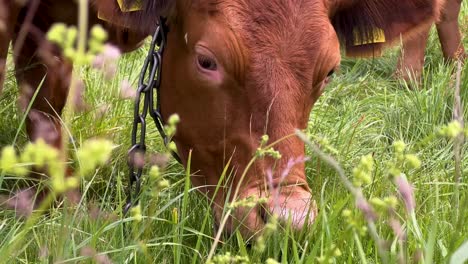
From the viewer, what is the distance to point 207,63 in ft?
7.48

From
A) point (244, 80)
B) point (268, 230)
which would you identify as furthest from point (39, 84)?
point (268, 230)

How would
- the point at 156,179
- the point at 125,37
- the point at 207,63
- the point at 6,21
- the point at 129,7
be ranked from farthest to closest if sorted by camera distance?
the point at 125,37 → the point at 6,21 → the point at 129,7 → the point at 207,63 → the point at 156,179

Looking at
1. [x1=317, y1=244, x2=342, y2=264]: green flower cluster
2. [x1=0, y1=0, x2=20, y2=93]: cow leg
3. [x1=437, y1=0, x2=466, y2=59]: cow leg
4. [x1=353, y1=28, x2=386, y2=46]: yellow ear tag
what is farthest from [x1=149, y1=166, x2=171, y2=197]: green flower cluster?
[x1=437, y1=0, x2=466, y2=59]: cow leg

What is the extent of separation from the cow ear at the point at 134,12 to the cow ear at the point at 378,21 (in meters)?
0.66

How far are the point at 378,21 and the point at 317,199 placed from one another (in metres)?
0.88

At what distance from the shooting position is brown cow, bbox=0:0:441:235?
6.98 feet

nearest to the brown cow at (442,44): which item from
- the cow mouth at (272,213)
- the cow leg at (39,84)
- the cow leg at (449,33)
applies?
the cow leg at (449,33)

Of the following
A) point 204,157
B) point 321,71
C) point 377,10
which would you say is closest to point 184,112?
point 204,157

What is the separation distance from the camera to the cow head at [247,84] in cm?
213

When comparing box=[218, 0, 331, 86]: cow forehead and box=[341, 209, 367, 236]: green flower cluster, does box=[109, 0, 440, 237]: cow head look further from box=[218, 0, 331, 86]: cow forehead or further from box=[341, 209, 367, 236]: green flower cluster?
box=[341, 209, 367, 236]: green flower cluster

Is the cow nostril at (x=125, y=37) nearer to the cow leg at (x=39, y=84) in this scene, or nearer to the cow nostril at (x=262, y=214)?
the cow leg at (x=39, y=84)

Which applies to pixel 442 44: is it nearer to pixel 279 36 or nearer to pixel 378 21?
pixel 378 21

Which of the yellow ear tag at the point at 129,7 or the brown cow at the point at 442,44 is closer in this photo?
the yellow ear tag at the point at 129,7

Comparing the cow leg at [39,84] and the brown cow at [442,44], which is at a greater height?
the brown cow at [442,44]
